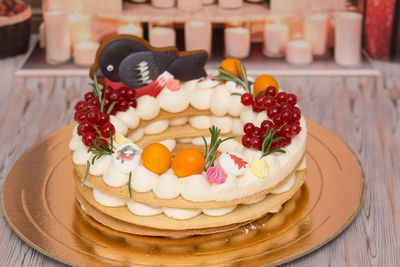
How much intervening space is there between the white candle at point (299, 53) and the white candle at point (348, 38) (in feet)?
0.68

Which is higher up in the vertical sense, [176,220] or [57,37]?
[57,37]

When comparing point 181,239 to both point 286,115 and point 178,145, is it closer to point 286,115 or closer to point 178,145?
point 286,115

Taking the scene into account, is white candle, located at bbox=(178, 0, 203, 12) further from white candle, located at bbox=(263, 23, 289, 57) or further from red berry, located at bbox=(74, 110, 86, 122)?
red berry, located at bbox=(74, 110, 86, 122)

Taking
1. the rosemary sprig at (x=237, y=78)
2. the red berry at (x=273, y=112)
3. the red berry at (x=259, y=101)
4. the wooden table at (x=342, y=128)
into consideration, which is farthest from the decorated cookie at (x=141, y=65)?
the wooden table at (x=342, y=128)

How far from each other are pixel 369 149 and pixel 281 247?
48.3 inches

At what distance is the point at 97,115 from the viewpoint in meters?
2.71

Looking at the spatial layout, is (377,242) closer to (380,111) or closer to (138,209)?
(138,209)

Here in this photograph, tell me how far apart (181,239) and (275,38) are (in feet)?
8.20

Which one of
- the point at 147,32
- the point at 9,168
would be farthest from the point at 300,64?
the point at 9,168

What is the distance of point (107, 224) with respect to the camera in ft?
8.62

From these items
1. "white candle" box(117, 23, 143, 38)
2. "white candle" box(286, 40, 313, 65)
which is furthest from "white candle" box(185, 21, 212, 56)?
"white candle" box(286, 40, 313, 65)

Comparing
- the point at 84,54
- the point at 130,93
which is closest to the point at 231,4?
the point at 84,54

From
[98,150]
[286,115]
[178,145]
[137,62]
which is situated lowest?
[178,145]

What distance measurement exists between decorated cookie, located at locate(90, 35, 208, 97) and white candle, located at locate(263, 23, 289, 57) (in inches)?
63.5
